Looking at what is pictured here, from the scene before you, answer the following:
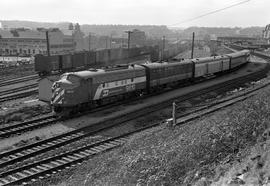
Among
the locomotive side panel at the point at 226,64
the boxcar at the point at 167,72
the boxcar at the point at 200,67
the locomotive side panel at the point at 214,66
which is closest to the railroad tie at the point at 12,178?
the boxcar at the point at 167,72

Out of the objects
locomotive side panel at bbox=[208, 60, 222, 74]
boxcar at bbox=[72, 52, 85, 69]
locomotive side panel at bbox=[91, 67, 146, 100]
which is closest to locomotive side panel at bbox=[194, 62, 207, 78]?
locomotive side panel at bbox=[208, 60, 222, 74]

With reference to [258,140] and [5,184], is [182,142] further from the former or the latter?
[5,184]

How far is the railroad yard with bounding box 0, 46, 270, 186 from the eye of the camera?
1071cm

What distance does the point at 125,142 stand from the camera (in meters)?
17.6

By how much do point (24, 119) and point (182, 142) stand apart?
14151 millimetres

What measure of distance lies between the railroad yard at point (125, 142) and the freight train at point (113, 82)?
0.82 metres

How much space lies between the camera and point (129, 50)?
68.4 m

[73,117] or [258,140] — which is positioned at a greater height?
[258,140]

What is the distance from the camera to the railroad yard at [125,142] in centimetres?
1071

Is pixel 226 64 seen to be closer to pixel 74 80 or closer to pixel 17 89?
pixel 17 89

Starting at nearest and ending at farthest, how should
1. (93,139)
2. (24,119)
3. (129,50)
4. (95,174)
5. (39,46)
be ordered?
1. (95,174)
2. (93,139)
3. (24,119)
4. (129,50)
5. (39,46)

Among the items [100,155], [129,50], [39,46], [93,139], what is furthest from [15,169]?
[39,46]

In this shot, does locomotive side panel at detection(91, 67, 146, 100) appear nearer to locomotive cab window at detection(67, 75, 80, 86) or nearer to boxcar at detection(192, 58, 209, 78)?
locomotive cab window at detection(67, 75, 80, 86)

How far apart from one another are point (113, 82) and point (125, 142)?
9.48 meters
